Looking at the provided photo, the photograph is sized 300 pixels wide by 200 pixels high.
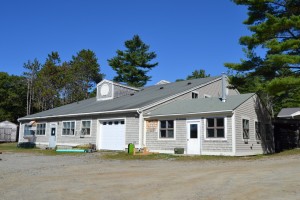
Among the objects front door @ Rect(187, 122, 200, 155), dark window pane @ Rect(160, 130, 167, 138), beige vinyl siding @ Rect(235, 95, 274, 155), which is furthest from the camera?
dark window pane @ Rect(160, 130, 167, 138)

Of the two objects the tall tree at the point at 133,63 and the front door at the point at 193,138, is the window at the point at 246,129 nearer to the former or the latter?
the front door at the point at 193,138

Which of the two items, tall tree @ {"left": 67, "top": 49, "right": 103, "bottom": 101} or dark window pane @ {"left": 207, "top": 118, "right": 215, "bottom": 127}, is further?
tall tree @ {"left": 67, "top": 49, "right": 103, "bottom": 101}

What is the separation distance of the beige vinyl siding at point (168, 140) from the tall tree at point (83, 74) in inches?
1413

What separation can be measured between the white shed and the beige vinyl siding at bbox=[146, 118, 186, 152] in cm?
3406

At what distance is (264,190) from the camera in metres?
7.60

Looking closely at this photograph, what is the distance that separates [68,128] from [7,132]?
24.9m

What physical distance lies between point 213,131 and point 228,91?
41.3 feet

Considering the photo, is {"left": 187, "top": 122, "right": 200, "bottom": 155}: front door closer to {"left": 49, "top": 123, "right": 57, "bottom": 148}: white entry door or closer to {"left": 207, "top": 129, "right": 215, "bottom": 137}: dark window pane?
{"left": 207, "top": 129, "right": 215, "bottom": 137}: dark window pane

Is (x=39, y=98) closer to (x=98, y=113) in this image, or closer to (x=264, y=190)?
(x=98, y=113)

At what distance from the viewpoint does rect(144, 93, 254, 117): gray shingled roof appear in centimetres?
1967

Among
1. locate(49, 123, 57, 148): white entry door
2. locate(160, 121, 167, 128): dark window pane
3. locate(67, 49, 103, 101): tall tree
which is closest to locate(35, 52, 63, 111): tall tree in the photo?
locate(67, 49, 103, 101): tall tree

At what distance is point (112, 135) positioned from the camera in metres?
24.3

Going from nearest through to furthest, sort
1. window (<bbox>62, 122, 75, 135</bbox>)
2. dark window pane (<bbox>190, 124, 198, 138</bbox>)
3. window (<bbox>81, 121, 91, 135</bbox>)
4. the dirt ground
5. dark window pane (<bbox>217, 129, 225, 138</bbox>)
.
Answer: the dirt ground
dark window pane (<bbox>217, 129, 225, 138</bbox>)
dark window pane (<bbox>190, 124, 198, 138</bbox>)
window (<bbox>81, 121, 91, 135</bbox>)
window (<bbox>62, 122, 75, 135</bbox>)

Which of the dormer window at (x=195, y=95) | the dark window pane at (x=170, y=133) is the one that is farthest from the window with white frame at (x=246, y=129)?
the dormer window at (x=195, y=95)
